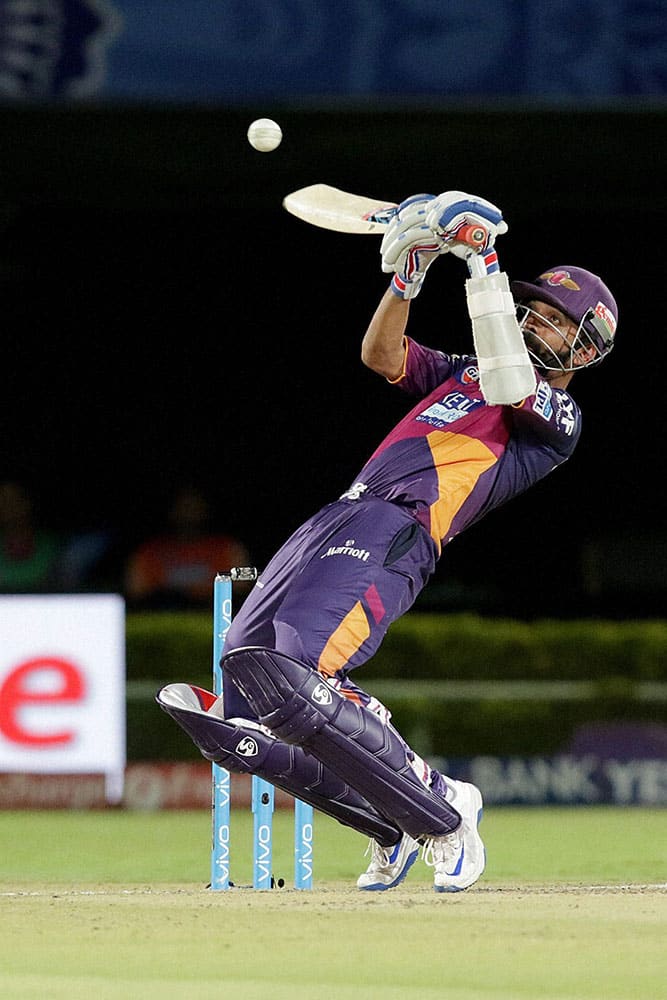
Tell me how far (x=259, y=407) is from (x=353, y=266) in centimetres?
128

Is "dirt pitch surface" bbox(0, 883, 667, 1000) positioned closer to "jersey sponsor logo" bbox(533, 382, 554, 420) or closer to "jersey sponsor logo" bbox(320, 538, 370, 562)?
"jersey sponsor logo" bbox(320, 538, 370, 562)

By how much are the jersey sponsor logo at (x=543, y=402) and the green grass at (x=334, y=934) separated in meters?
1.20

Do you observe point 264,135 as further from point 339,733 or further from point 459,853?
point 459,853

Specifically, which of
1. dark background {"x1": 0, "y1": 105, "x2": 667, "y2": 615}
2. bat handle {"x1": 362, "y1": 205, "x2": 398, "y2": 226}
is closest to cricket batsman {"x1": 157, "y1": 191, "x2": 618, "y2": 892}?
bat handle {"x1": 362, "y1": 205, "x2": 398, "y2": 226}

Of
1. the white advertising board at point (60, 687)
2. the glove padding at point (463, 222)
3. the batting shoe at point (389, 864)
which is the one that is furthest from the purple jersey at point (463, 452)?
Result: the white advertising board at point (60, 687)

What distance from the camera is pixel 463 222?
163 inches

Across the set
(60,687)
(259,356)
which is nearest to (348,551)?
(60,687)

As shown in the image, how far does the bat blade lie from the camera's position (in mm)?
4531

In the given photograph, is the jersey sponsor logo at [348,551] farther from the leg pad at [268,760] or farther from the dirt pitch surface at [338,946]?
the dirt pitch surface at [338,946]

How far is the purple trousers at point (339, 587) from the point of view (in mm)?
4148

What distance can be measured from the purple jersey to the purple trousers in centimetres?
7

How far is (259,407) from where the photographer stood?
1277 centimetres

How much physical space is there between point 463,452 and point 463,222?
59cm

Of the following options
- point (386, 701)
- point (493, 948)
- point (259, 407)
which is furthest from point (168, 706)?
point (259, 407)
